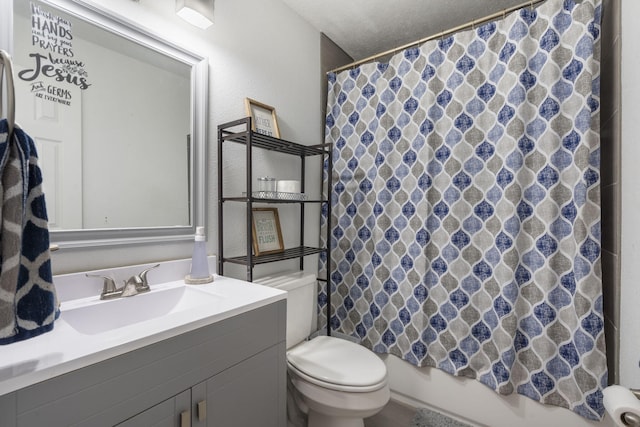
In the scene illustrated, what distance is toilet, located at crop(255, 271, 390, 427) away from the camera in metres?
1.21

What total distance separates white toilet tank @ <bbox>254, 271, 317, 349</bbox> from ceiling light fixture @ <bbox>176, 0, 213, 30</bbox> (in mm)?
1162

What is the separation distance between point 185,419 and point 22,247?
1.86 feet

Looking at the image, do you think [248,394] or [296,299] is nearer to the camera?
[248,394]

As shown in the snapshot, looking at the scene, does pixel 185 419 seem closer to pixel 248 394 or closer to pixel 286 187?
pixel 248 394

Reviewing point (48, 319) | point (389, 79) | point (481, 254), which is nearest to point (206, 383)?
point (48, 319)

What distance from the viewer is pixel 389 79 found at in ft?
5.96

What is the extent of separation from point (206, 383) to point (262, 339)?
212 millimetres

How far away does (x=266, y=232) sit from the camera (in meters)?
1.62

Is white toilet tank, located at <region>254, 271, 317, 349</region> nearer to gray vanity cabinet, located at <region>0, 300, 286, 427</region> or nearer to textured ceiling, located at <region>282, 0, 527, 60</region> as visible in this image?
gray vanity cabinet, located at <region>0, 300, 286, 427</region>

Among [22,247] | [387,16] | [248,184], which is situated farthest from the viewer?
[387,16]

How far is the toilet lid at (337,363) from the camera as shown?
1.24 m

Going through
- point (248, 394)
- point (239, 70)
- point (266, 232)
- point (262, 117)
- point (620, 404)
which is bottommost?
point (248, 394)

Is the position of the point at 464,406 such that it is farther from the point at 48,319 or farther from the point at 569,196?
the point at 48,319

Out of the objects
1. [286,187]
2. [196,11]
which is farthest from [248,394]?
[196,11]
